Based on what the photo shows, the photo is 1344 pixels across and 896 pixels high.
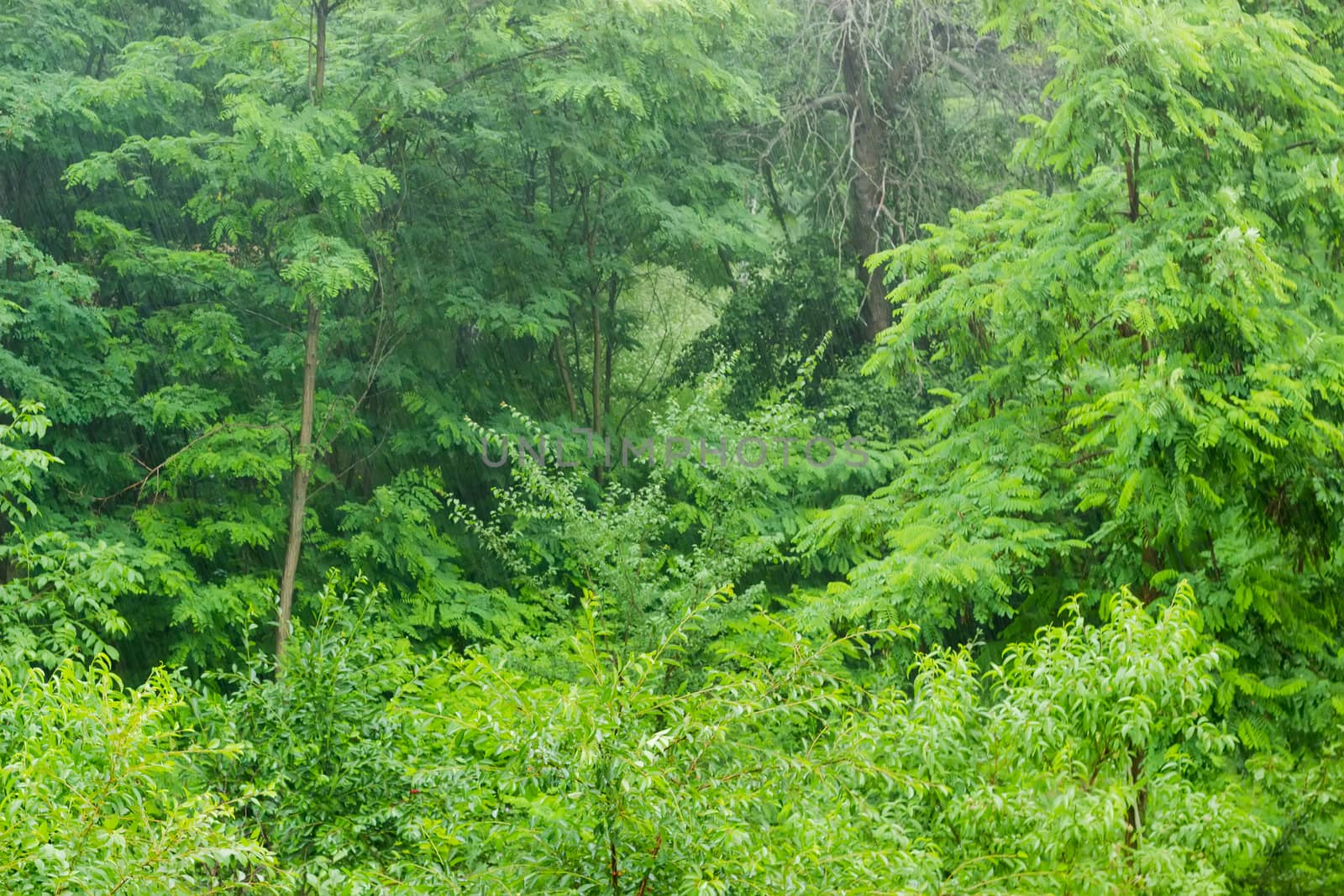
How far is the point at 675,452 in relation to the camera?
12180 mm

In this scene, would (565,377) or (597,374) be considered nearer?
(597,374)

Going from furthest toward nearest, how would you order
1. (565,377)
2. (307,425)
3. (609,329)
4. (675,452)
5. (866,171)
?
(609,329), (565,377), (866,171), (675,452), (307,425)

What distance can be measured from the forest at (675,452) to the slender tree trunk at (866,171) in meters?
0.10

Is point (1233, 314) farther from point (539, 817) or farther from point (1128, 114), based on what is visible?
point (539, 817)

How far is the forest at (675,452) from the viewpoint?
12.6 ft

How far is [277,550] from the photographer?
12.2 metres

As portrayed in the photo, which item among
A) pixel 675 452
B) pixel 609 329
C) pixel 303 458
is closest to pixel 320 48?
pixel 303 458

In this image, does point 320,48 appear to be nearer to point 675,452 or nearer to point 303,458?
point 303,458

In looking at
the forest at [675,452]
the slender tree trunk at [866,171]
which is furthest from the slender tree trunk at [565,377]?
the slender tree trunk at [866,171]

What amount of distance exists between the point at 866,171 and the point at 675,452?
411 centimetres

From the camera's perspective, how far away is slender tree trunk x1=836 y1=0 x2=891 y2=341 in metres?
14.0

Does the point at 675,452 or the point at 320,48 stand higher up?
the point at 320,48

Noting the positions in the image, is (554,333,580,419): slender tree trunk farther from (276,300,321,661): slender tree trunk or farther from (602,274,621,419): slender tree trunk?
(276,300,321,661): slender tree trunk

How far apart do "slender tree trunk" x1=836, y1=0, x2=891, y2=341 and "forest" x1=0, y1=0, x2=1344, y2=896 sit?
100mm
